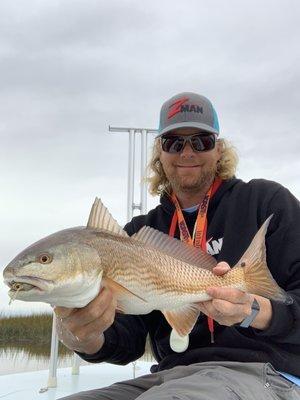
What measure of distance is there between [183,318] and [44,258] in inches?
40.4

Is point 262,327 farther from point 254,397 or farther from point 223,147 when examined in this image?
point 223,147

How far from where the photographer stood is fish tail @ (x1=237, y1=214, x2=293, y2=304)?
9.78 ft

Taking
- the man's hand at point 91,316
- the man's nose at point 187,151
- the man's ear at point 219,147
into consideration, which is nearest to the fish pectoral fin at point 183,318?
the man's hand at point 91,316

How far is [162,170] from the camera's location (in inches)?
186

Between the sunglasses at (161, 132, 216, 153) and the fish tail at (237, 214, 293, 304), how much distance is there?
122cm

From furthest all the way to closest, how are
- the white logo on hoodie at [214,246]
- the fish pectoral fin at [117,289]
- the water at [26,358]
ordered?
the water at [26,358] → the white logo on hoodie at [214,246] → the fish pectoral fin at [117,289]

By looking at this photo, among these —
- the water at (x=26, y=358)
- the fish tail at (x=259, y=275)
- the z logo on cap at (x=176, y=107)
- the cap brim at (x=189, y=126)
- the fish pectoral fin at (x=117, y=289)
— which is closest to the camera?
the fish pectoral fin at (x=117, y=289)

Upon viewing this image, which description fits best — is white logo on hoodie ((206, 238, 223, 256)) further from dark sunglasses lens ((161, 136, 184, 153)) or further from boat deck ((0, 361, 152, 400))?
boat deck ((0, 361, 152, 400))

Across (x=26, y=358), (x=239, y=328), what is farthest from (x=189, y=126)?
(x=26, y=358)

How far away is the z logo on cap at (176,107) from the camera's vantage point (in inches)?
162

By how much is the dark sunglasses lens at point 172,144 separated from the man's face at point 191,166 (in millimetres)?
31

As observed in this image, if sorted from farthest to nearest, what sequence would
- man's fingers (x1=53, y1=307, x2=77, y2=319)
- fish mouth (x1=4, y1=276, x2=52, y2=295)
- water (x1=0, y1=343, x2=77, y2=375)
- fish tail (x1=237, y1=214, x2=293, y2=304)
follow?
water (x1=0, y1=343, x2=77, y2=375) < fish tail (x1=237, y1=214, x2=293, y2=304) < man's fingers (x1=53, y1=307, x2=77, y2=319) < fish mouth (x1=4, y1=276, x2=52, y2=295)

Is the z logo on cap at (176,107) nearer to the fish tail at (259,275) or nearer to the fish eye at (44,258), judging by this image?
the fish tail at (259,275)

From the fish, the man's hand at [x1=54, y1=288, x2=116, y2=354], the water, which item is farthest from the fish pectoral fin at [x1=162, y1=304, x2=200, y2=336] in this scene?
the water
